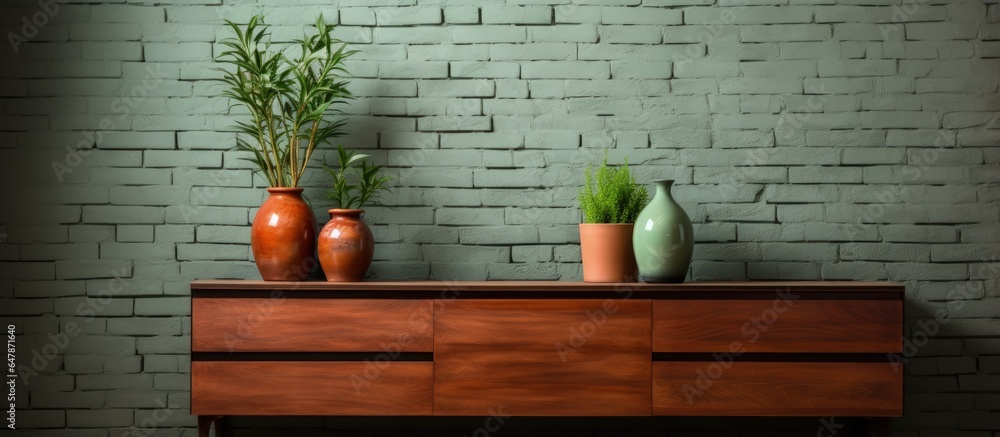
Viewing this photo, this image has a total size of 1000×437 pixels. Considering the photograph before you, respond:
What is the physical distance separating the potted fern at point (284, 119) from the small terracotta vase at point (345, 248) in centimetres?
7

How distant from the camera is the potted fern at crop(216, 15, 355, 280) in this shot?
2.20 metres

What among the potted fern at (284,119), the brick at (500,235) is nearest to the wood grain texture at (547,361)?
the brick at (500,235)

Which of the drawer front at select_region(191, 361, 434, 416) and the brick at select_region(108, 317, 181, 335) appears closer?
the drawer front at select_region(191, 361, 434, 416)

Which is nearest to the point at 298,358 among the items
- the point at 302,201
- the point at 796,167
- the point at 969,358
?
the point at 302,201

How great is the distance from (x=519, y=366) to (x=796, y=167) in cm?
123

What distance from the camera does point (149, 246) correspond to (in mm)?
2471

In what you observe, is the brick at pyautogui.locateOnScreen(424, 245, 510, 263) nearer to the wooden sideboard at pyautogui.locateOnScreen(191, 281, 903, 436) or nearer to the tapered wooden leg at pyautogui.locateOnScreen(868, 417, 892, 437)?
the wooden sideboard at pyautogui.locateOnScreen(191, 281, 903, 436)

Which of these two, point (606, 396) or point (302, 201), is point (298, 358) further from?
point (606, 396)

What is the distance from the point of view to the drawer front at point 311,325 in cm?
208

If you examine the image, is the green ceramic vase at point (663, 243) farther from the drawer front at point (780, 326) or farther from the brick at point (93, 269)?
the brick at point (93, 269)

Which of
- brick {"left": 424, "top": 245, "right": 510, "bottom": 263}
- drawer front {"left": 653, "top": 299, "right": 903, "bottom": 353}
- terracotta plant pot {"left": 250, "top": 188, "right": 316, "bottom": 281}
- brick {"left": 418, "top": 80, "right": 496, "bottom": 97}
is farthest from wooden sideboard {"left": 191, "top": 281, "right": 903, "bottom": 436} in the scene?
brick {"left": 418, "top": 80, "right": 496, "bottom": 97}

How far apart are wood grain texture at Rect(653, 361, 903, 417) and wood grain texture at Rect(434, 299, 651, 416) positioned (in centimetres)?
15

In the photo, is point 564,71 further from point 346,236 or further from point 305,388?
point 305,388

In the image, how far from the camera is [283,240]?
7.18ft
